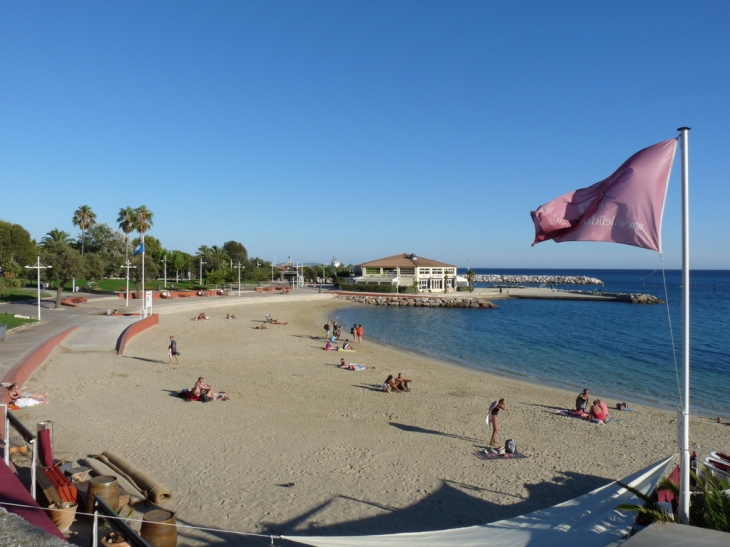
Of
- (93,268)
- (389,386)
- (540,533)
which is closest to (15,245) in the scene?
(93,268)

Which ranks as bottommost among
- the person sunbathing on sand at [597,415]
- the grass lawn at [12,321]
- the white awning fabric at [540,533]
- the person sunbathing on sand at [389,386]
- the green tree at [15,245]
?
the person sunbathing on sand at [597,415]

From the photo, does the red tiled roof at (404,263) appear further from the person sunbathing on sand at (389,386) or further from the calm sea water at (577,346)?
the person sunbathing on sand at (389,386)

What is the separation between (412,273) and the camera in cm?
8725

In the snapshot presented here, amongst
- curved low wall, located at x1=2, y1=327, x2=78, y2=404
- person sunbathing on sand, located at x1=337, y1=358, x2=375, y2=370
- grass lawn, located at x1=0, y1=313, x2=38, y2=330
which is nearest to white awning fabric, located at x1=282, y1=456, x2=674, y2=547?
curved low wall, located at x1=2, y1=327, x2=78, y2=404

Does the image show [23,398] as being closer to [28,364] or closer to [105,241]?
[28,364]

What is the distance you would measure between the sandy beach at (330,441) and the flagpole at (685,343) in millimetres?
4372

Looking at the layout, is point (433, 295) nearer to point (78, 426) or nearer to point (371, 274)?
point (371, 274)

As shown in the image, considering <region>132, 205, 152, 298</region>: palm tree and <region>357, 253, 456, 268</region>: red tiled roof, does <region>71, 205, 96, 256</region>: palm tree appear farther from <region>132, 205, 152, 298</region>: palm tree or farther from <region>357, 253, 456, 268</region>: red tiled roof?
<region>357, 253, 456, 268</region>: red tiled roof

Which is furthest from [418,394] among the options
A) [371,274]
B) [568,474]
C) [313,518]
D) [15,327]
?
[371,274]

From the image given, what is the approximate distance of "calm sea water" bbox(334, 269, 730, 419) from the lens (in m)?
23.8

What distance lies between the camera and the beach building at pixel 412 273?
8575 cm

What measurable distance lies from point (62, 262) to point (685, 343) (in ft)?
144

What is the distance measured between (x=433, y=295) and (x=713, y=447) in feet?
218

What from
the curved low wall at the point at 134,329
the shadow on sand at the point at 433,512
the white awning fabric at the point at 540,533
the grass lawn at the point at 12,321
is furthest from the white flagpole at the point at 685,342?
the grass lawn at the point at 12,321
